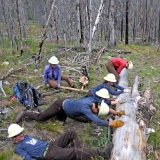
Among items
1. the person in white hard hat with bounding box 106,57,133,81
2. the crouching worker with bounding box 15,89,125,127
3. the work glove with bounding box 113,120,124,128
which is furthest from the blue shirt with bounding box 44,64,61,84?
the work glove with bounding box 113,120,124,128

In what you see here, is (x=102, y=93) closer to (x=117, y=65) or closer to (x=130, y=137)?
(x=130, y=137)

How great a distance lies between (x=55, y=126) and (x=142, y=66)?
28.3ft

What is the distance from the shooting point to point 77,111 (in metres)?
5.85

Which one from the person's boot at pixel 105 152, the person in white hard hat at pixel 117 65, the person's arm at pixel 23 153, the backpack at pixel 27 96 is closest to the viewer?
the person's arm at pixel 23 153

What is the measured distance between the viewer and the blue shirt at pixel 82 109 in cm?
539

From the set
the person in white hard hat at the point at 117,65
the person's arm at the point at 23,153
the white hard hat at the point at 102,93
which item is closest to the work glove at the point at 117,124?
the white hard hat at the point at 102,93

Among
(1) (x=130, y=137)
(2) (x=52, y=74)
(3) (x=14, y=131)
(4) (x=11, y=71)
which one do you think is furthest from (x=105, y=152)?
(4) (x=11, y=71)

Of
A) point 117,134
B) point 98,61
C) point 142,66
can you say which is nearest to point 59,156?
point 117,134

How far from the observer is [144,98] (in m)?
7.36

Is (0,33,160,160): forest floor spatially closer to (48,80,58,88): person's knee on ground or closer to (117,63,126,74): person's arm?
(48,80,58,88): person's knee on ground

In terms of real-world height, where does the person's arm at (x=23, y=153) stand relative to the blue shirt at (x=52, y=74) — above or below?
below

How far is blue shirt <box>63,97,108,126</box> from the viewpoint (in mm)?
5391

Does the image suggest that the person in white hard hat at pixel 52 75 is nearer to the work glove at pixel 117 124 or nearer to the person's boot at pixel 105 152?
the work glove at pixel 117 124

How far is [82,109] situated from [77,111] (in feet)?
1.00
